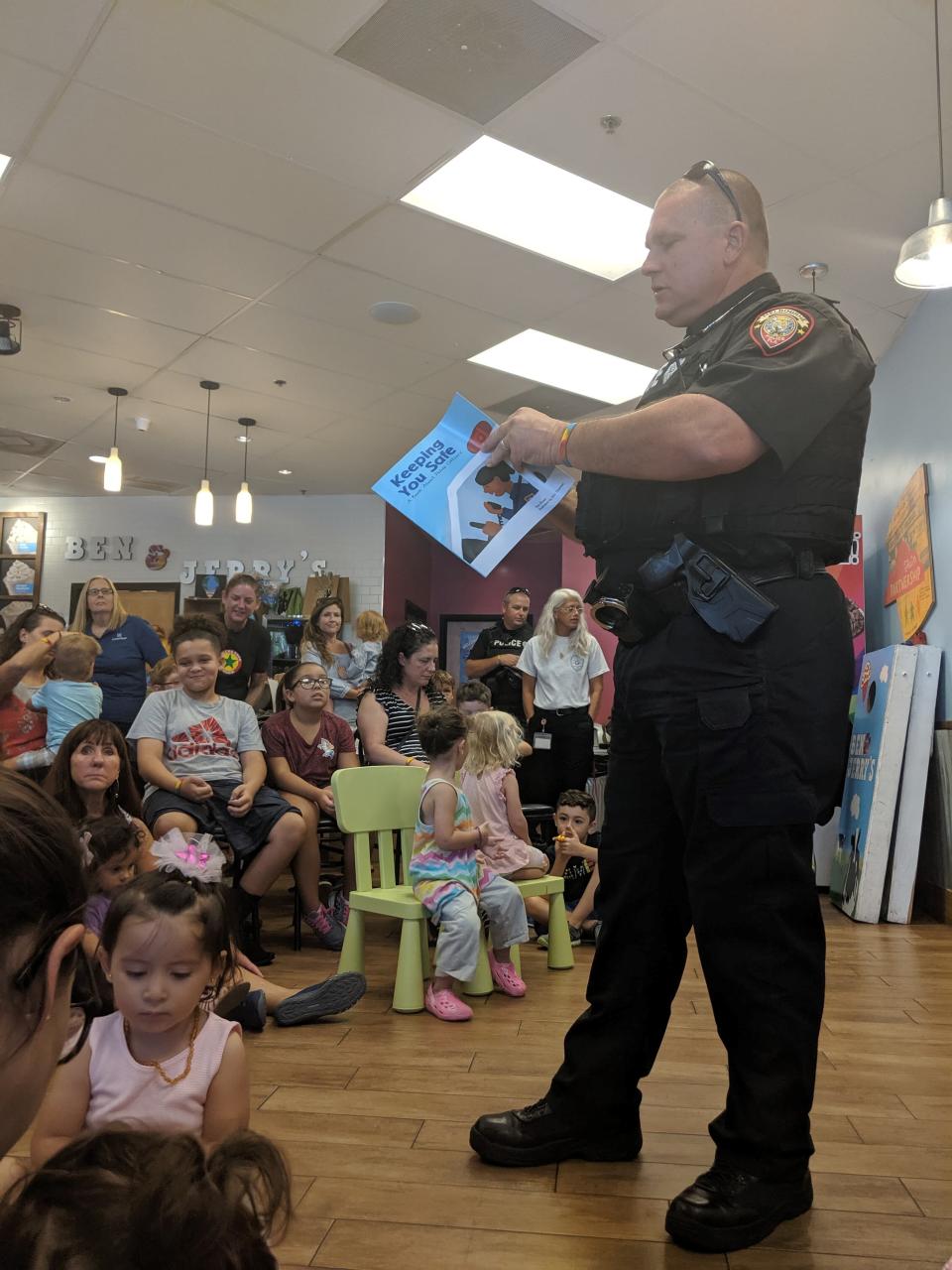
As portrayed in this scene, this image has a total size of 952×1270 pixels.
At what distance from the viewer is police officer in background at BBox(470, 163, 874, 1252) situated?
1339 millimetres

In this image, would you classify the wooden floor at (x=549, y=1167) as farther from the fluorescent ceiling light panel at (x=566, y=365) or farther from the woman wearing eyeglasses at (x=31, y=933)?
the fluorescent ceiling light panel at (x=566, y=365)

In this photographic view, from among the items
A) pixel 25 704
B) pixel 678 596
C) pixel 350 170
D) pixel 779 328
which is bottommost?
pixel 25 704

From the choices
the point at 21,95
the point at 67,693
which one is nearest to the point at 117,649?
the point at 67,693

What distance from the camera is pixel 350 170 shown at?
3842 mm

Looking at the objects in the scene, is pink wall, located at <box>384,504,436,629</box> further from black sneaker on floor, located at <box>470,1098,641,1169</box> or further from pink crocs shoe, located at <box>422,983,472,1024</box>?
black sneaker on floor, located at <box>470,1098,641,1169</box>

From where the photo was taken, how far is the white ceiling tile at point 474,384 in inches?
235

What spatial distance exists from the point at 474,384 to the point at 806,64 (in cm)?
322

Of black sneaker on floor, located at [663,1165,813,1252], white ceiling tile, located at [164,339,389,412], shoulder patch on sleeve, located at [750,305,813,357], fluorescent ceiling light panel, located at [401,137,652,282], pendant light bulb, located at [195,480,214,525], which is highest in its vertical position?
fluorescent ceiling light panel, located at [401,137,652,282]

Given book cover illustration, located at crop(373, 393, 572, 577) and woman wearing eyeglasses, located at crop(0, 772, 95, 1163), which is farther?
book cover illustration, located at crop(373, 393, 572, 577)

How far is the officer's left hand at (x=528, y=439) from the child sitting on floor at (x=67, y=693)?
94.3 inches

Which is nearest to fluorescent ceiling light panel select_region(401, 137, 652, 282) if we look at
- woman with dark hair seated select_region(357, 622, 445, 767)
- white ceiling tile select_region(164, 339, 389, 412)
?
woman with dark hair seated select_region(357, 622, 445, 767)

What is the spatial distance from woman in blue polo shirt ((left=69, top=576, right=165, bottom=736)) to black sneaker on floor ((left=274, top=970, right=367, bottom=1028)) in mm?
2605

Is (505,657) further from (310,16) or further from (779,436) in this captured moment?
(779,436)

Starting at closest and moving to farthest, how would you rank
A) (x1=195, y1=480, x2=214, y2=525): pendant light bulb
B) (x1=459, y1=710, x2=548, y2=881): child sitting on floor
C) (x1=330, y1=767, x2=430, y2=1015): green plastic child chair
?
(x1=330, y1=767, x2=430, y2=1015): green plastic child chair < (x1=459, y1=710, x2=548, y2=881): child sitting on floor < (x1=195, y1=480, x2=214, y2=525): pendant light bulb
